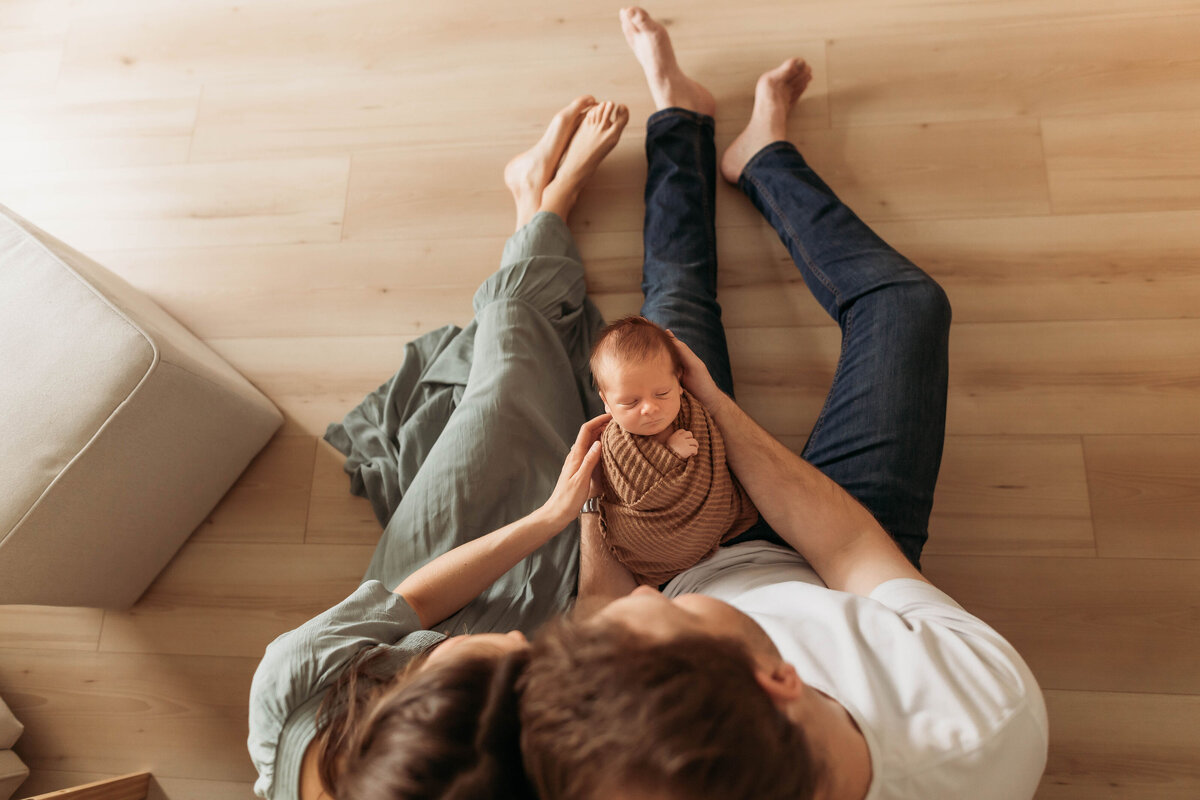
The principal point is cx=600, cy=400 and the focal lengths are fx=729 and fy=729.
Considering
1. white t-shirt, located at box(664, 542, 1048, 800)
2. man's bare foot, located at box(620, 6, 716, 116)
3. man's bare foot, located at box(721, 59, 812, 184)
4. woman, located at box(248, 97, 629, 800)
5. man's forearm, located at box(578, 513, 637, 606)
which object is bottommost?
man's forearm, located at box(578, 513, 637, 606)

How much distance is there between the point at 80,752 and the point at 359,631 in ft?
2.77

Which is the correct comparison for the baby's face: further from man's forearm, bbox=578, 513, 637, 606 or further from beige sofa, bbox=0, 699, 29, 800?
beige sofa, bbox=0, 699, 29, 800

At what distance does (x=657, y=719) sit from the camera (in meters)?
0.52

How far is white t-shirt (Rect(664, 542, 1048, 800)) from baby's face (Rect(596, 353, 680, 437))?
10.7 inches

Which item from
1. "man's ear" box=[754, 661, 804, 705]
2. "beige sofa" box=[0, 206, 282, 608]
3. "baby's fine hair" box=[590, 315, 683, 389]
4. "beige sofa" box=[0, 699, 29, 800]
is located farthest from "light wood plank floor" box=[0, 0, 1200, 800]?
Answer: "man's ear" box=[754, 661, 804, 705]

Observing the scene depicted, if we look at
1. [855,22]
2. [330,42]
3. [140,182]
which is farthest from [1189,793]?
[140,182]

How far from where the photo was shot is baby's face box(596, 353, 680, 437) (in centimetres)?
93

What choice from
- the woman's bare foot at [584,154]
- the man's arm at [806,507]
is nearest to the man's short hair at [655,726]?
the man's arm at [806,507]

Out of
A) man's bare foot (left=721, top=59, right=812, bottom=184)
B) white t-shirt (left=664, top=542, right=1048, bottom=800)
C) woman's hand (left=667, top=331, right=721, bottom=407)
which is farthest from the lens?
man's bare foot (left=721, top=59, right=812, bottom=184)

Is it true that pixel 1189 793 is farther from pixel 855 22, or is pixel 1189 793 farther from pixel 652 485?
pixel 855 22

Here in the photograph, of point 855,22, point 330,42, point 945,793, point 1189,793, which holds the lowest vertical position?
point 1189,793

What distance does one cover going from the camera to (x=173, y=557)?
54.0 inches

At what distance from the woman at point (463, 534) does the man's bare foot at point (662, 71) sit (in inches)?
3.4

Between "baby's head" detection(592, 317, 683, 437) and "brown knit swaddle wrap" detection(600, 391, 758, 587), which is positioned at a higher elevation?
"baby's head" detection(592, 317, 683, 437)
